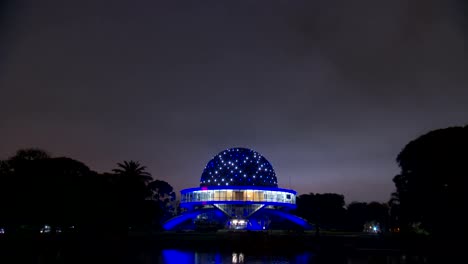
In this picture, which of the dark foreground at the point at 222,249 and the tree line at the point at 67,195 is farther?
the tree line at the point at 67,195

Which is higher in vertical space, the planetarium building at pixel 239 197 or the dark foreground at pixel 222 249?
the planetarium building at pixel 239 197

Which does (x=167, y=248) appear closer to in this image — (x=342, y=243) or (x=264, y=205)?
(x=342, y=243)

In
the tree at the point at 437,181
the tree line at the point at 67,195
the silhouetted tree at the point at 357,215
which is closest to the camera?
the tree at the point at 437,181

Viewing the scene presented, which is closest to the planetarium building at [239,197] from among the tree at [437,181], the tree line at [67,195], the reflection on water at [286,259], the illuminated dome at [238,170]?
the illuminated dome at [238,170]

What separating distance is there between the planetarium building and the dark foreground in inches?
1379

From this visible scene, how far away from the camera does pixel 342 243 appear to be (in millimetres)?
38812

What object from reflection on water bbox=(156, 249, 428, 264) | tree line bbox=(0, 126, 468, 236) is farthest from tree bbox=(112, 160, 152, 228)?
reflection on water bbox=(156, 249, 428, 264)

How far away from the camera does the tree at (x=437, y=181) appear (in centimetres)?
3909

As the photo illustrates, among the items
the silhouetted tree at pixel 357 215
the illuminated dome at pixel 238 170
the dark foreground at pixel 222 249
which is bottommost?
the dark foreground at pixel 222 249

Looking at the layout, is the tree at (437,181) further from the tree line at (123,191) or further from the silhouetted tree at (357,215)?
the silhouetted tree at (357,215)

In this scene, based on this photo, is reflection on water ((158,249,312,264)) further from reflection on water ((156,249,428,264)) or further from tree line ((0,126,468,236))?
tree line ((0,126,468,236))

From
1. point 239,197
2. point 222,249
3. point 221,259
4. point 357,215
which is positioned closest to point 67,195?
point 222,249

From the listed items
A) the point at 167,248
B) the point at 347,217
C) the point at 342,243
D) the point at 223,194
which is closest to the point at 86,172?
the point at 167,248

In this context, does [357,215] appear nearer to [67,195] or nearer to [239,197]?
[239,197]
